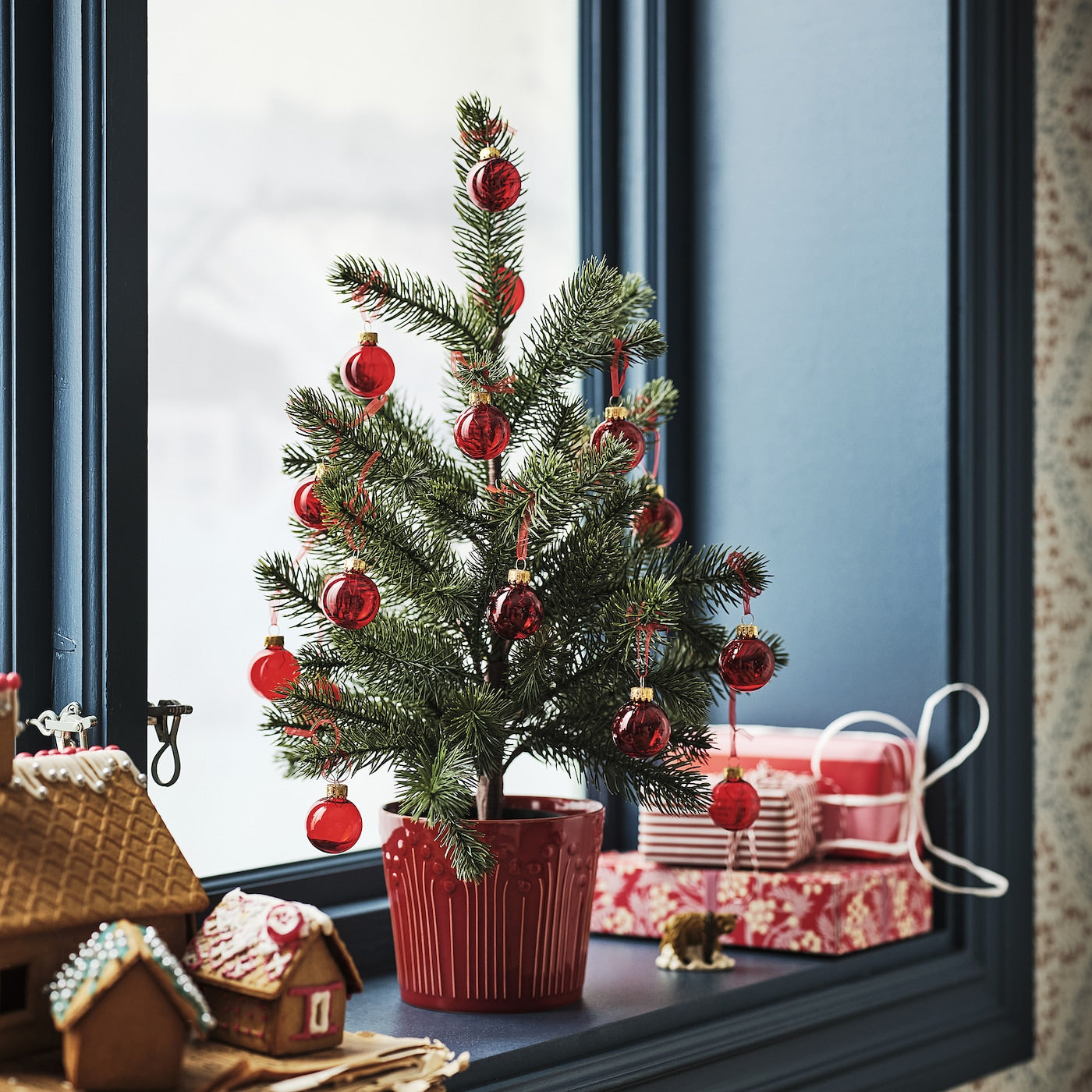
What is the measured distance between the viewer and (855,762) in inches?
51.8

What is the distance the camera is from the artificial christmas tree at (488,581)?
3.00 feet

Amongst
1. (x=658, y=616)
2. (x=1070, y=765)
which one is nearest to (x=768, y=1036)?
(x=658, y=616)

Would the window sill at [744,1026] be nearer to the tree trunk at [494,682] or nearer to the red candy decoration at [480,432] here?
the tree trunk at [494,682]

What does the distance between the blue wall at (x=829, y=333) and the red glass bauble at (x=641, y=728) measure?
57 centimetres

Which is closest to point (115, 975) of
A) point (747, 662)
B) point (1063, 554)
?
point (747, 662)

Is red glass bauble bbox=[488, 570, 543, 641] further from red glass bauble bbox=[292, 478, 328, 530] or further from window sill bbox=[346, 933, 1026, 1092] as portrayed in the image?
window sill bbox=[346, 933, 1026, 1092]

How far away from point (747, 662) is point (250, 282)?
54 cm

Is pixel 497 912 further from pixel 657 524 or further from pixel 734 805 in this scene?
pixel 657 524

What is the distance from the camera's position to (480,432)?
906mm

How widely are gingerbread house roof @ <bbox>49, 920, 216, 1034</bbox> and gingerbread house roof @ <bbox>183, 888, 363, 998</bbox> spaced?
4cm

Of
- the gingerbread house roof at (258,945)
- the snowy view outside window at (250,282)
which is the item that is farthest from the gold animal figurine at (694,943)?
the gingerbread house roof at (258,945)

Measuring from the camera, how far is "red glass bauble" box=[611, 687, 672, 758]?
89 cm

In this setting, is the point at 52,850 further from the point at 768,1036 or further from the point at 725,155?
the point at 725,155

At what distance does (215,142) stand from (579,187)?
0.51 meters
